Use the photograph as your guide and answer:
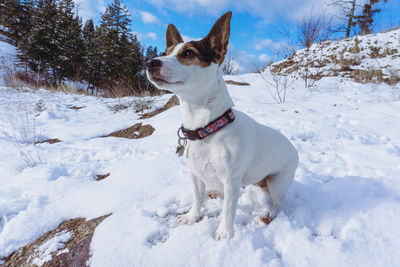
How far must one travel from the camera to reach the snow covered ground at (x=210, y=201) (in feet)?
4.02

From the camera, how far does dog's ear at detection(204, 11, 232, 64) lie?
1.41m

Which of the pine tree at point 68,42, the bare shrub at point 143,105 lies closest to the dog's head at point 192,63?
the bare shrub at point 143,105

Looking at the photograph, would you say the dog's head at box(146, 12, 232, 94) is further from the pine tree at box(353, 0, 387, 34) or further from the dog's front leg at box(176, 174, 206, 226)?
the pine tree at box(353, 0, 387, 34)

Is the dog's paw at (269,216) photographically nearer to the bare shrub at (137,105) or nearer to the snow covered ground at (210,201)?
the snow covered ground at (210,201)

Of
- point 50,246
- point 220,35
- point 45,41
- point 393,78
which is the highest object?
point 45,41

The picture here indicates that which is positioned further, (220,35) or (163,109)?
(163,109)

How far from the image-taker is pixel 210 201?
1821mm

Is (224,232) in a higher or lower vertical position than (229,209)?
lower

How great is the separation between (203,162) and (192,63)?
0.68m

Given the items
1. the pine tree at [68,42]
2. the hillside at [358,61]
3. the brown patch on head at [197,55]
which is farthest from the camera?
the pine tree at [68,42]

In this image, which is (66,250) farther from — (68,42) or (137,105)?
(68,42)

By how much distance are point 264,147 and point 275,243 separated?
68 cm

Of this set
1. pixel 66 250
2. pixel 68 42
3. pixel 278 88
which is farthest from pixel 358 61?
pixel 68 42

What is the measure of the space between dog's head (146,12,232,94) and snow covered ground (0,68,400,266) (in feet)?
3.46
